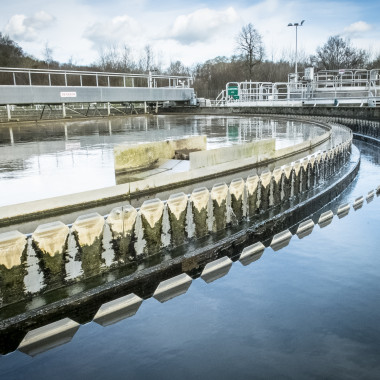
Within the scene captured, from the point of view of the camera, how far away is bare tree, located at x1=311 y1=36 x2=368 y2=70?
72.4 m

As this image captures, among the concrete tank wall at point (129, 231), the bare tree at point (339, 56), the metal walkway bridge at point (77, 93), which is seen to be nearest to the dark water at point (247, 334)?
the concrete tank wall at point (129, 231)

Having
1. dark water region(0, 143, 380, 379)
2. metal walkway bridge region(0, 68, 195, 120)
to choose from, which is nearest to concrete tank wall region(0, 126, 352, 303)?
dark water region(0, 143, 380, 379)

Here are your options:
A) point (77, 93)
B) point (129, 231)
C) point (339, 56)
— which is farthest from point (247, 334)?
point (339, 56)

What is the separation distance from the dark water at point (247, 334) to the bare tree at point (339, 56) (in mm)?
76475

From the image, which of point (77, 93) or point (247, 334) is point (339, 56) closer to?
point (77, 93)

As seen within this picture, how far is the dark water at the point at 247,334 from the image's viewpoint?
281cm

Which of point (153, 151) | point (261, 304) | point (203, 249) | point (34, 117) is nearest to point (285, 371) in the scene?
point (261, 304)

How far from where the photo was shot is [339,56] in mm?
74625

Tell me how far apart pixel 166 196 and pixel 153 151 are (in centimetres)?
223

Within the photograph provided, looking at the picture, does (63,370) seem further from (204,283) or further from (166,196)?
(166,196)

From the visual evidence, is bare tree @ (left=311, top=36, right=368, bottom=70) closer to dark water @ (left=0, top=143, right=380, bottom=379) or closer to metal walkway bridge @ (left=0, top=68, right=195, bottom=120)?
metal walkway bridge @ (left=0, top=68, right=195, bottom=120)

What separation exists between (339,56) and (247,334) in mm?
82015

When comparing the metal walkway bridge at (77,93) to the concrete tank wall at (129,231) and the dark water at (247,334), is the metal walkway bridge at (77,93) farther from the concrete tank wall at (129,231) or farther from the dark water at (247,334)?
the dark water at (247,334)

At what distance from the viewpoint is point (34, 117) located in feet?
95.5
